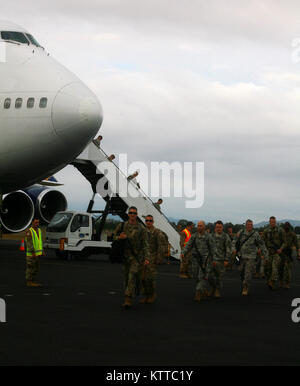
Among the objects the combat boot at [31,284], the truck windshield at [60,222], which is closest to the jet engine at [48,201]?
the truck windshield at [60,222]

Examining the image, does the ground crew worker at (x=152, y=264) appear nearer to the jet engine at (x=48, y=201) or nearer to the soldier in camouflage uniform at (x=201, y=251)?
the soldier in camouflage uniform at (x=201, y=251)

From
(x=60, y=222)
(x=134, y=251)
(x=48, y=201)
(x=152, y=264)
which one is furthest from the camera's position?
(x=48, y=201)

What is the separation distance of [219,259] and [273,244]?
3.14 m

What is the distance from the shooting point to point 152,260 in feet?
44.8

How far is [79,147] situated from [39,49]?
391 cm

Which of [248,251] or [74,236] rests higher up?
[74,236]

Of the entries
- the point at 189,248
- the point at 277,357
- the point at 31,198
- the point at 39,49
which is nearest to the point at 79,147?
the point at 39,49

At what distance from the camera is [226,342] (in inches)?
357

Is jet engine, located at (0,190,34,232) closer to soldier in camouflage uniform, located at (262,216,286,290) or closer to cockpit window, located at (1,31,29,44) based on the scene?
cockpit window, located at (1,31,29,44)

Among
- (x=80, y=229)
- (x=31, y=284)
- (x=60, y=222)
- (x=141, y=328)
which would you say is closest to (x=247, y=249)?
(x=31, y=284)

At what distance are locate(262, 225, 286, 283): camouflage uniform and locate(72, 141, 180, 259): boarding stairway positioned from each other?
31.3ft

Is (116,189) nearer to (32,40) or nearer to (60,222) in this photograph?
(60,222)

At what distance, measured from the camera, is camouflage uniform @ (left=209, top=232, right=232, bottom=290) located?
1504 centimetres

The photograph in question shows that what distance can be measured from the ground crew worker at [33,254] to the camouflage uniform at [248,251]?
15.3 ft
